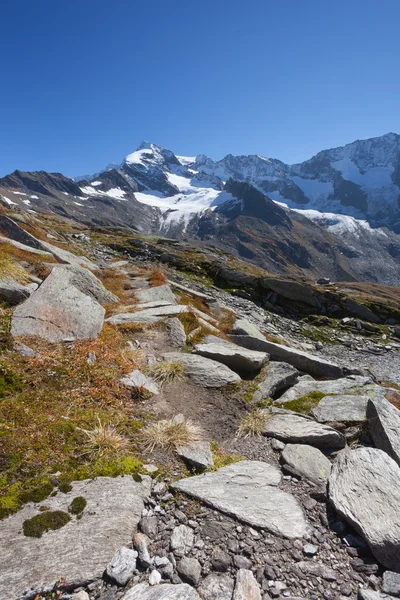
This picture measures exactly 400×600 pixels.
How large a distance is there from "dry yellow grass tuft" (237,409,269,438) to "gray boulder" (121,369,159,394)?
8.51ft

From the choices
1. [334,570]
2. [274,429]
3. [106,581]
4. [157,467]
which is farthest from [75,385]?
[334,570]

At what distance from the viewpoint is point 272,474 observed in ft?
21.2

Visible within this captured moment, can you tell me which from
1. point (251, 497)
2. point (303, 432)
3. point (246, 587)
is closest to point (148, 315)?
point (303, 432)

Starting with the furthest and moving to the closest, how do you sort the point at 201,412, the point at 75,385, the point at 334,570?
the point at 201,412, the point at 75,385, the point at 334,570

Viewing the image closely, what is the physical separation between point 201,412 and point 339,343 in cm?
2658

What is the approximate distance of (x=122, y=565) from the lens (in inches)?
162

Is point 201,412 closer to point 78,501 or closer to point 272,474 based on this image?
point 272,474

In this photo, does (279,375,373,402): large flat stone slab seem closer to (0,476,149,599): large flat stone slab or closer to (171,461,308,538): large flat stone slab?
(171,461,308,538): large flat stone slab

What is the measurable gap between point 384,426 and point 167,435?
5.30 m

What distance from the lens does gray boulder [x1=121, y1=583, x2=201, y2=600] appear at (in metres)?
3.81

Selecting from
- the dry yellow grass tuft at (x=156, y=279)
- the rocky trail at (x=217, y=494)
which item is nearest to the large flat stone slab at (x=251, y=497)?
the rocky trail at (x=217, y=494)

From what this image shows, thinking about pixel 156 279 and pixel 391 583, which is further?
pixel 156 279

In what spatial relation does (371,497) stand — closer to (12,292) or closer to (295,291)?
(12,292)

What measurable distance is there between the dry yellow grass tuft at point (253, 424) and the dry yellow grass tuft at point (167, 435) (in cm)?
125
